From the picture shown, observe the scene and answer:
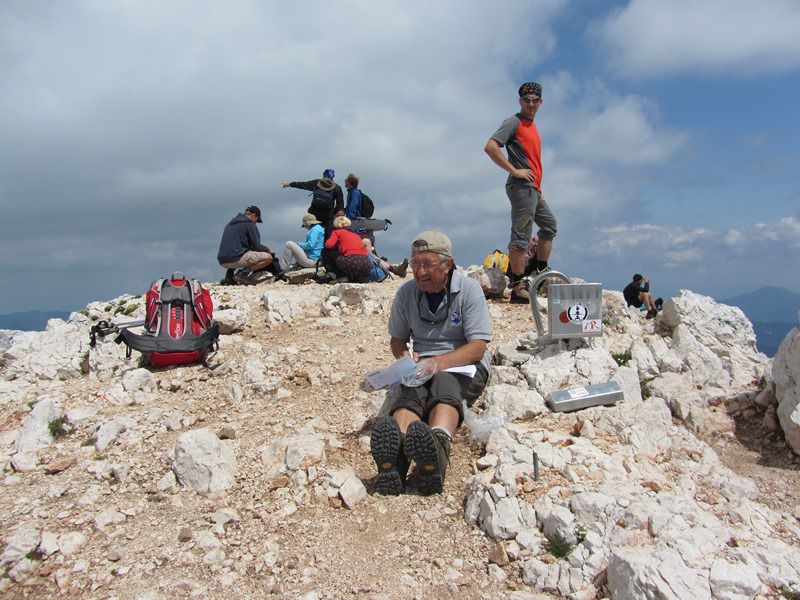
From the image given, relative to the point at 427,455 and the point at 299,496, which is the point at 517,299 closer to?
the point at 427,455

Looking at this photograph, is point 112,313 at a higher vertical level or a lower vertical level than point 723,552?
higher

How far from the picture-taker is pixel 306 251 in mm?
12297

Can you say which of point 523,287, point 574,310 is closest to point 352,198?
point 523,287

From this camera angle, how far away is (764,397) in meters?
5.94

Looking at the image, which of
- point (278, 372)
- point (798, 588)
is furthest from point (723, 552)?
point (278, 372)

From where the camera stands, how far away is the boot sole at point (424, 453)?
3928mm

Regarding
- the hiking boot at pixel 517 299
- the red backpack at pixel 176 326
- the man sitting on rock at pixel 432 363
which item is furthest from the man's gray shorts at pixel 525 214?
the red backpack at pixel 176 326

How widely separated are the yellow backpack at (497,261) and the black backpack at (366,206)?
4134 mm

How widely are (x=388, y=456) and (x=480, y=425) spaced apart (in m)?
1.12

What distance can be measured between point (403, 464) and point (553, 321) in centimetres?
238

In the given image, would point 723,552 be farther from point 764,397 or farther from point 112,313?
point 112,313

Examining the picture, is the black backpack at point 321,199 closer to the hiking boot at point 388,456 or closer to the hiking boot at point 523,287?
the hiking boot at point 523,287

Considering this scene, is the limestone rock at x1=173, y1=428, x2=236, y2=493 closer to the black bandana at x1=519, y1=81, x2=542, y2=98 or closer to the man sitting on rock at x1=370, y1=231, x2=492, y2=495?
the man sitting on rock at x1=370, y1=231, x2=492, y2=495

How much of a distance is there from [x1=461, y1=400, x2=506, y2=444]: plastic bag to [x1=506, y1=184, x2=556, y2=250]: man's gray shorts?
11.7 feet
